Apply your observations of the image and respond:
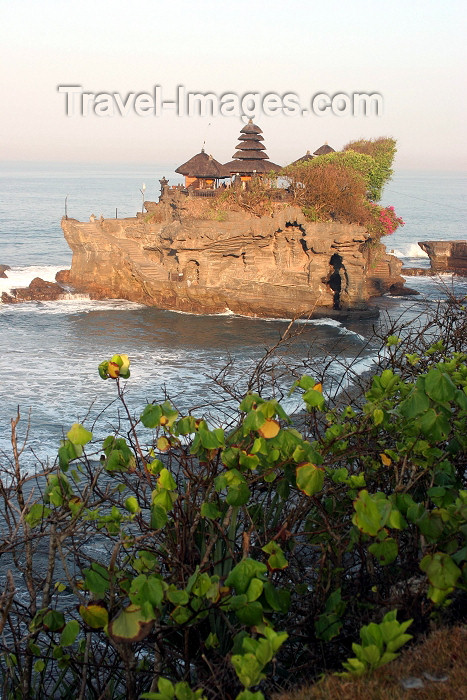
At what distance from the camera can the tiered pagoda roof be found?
33.3 meters

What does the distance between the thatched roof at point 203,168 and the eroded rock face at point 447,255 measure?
15619 mm

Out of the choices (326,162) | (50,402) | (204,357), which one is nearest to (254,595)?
(50,402)

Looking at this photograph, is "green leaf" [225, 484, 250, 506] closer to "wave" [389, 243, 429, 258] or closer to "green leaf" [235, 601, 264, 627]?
"green leaf" [235, 601, 264, 627]

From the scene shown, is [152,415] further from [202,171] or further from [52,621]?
[202,171]

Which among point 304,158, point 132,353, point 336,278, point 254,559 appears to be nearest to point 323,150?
point 304,158

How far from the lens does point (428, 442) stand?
392 cm

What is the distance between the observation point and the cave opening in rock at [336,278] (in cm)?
2881

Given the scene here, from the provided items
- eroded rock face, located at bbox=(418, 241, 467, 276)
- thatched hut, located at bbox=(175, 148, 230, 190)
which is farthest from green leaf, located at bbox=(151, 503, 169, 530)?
eroded rock face, located at bbox=(418, 241, 467, 276)

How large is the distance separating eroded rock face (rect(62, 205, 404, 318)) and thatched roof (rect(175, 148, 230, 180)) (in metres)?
3.13

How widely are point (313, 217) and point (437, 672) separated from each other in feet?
88.3

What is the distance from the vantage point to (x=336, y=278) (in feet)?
96.7

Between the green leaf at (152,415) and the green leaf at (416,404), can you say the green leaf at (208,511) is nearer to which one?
the green leaf at (152,415)

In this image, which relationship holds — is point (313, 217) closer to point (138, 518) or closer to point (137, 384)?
point (137, 384)

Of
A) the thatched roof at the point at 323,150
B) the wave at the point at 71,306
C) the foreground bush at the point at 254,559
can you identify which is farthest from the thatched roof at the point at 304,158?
the foreground bush at the point at 254,559
